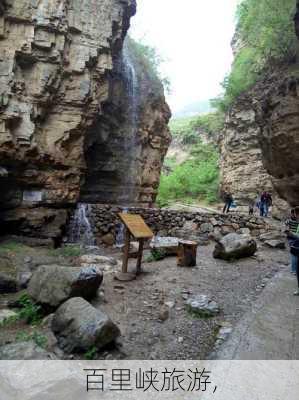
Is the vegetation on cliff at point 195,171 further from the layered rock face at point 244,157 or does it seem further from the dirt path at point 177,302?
the dirt path at point 177,302

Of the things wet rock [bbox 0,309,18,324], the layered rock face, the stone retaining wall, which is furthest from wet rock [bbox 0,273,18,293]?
Answer: the layered rock face

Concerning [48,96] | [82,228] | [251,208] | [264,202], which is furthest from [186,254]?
[251,208]

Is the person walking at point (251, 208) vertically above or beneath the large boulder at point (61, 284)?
above

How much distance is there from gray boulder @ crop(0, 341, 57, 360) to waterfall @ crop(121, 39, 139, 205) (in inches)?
529

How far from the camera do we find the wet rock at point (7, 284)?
7316mm

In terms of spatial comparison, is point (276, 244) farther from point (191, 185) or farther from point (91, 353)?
point (191, 185)

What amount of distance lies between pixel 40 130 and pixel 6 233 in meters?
4.21

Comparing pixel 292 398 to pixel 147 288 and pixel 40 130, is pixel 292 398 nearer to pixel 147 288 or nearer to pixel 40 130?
pixel 147 288

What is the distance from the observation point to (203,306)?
5785 millimetres

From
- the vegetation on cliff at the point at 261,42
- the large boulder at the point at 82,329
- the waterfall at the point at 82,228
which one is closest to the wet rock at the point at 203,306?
the large boulder at the point at 82,329

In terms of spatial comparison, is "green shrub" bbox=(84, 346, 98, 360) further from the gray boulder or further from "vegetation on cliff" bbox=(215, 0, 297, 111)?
"vegetation on cliff" bbox=(215, 0, 297, 111)

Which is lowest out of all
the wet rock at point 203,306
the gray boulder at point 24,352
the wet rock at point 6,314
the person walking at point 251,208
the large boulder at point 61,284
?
the wet rock at point 6,314

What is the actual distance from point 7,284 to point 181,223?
27.1ft

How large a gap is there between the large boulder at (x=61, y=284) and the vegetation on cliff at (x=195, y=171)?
868 inches
